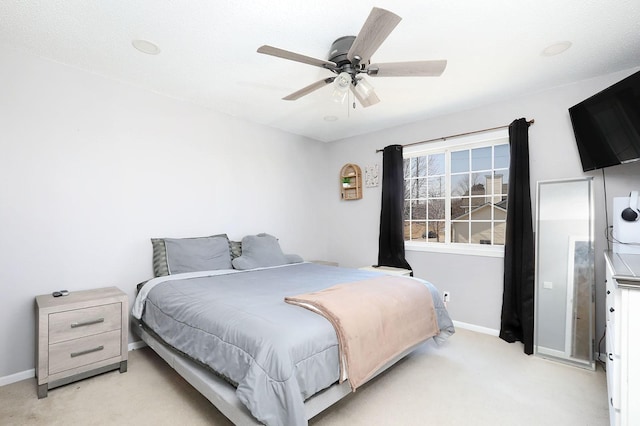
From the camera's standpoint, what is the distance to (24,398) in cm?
208

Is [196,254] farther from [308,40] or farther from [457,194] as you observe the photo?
[457,194]

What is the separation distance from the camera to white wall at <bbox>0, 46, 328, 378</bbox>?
2342 millimetres

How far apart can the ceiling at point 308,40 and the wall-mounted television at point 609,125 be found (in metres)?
0.35

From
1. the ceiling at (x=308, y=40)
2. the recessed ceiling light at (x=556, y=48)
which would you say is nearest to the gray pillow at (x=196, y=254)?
the ceiling at (x=308, y=40)

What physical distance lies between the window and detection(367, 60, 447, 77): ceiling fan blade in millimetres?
1792

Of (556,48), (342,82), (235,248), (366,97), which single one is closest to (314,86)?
(342,82)

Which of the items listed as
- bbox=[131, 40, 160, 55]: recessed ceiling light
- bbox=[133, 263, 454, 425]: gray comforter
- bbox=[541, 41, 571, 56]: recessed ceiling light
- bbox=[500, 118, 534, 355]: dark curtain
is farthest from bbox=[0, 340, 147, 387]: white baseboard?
bbox=[541, 41, 571, 56]: recessed ceiling light

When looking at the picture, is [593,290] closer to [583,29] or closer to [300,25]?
[583,29]

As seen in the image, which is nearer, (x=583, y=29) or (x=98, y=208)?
(x=583, y=29)

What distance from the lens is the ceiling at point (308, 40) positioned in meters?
1.84

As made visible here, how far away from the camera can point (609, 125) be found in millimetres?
2354

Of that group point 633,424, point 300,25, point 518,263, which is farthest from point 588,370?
point 300,25

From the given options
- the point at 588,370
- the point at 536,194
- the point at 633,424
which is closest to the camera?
the point at 633,424

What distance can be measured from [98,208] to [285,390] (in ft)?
7.99
